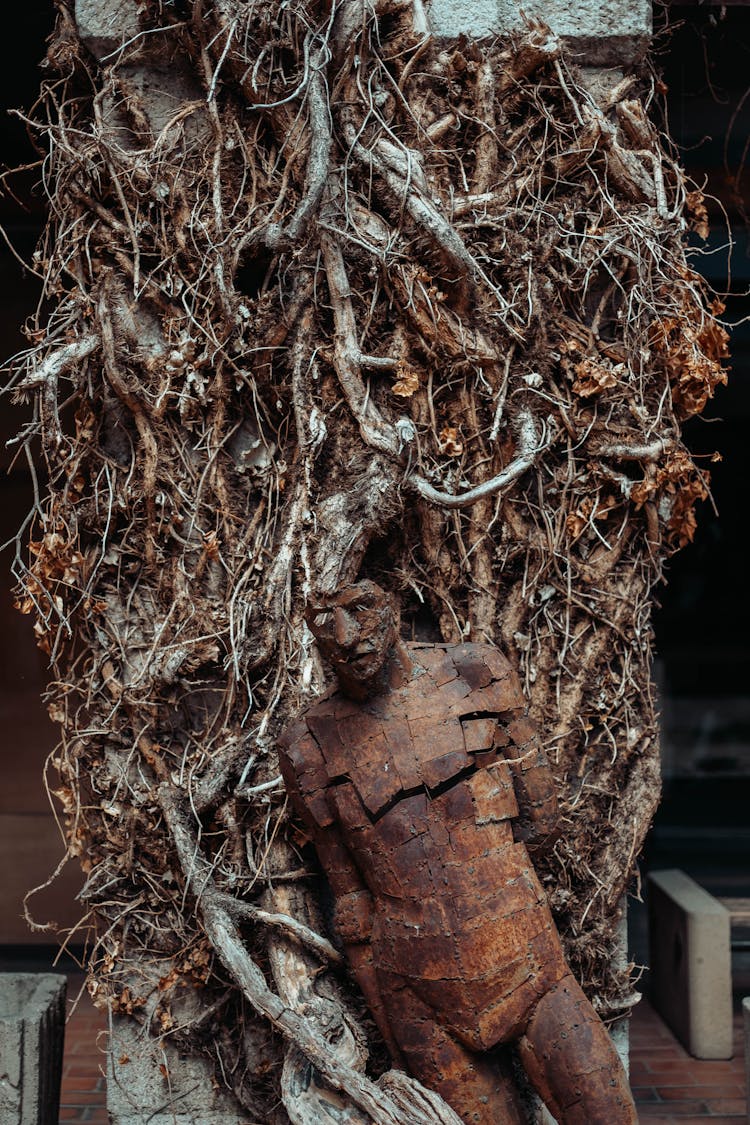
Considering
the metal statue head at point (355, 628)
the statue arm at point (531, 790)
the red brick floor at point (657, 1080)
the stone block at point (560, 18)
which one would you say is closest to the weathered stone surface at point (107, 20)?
the stone block at point (560, 18)

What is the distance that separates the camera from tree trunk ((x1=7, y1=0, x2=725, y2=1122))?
10.0 feet

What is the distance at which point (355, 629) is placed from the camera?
2459 mm

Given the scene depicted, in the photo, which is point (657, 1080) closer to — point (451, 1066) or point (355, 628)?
point (451, 1066)

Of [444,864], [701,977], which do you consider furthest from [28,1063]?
[701,977]

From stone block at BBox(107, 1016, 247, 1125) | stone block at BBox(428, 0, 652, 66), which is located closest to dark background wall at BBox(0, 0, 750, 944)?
stone block at BBox(428, 0, 652, 66)

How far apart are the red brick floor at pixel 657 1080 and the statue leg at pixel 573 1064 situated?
128 cm

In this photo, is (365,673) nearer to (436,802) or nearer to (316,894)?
(436,802)

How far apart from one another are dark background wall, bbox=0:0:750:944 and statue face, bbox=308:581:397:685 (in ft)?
6.60

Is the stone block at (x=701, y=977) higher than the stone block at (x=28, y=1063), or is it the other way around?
the stone block at (x=28, y=1063)

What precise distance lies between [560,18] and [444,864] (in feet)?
8.10

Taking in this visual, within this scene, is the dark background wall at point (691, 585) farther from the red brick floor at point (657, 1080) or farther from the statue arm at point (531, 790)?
the statue arm at point (531, 790)

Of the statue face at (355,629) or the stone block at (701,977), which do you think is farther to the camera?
the stone block at (701,977)

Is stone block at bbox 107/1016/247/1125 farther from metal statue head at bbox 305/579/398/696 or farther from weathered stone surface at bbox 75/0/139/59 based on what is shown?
weathered stone surface at bbox 75/0/139/59

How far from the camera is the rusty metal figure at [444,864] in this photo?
2.51m
